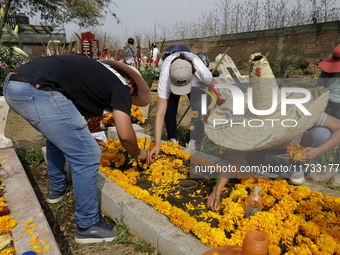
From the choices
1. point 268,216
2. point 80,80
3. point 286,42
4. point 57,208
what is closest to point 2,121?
point 57,208

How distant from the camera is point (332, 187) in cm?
253

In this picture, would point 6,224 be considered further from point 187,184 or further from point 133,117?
point 133,117

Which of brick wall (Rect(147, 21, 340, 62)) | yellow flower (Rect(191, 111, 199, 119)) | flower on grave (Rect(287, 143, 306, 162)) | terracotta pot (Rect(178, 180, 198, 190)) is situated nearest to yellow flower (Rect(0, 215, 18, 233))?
terracotta pot (Rect(178, 180, 198, 190))

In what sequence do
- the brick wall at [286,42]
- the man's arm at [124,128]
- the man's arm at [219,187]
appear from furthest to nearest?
the brick wall at [286,42], the man's arm at [219,187], the man's arm at [124,128]

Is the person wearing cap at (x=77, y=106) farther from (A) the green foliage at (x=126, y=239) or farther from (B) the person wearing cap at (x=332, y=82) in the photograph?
(B) the person wearing cap at (x=332, y=82)

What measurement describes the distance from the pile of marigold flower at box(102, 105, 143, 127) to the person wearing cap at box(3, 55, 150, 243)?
315 cm

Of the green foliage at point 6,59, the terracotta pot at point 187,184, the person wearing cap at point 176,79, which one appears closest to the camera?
the terracotta pot at point 187,184

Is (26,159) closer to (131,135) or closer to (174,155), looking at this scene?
(174,155)

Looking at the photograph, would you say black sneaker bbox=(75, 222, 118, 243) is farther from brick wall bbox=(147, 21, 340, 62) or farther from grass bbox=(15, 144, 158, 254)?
brick wall bbox=(147, 21, 340, 62)

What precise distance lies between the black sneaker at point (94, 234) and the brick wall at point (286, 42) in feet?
32.5

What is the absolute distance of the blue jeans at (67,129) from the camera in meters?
1.59

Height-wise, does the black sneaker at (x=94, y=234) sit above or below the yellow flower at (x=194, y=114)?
below

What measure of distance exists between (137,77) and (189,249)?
4.65 ft

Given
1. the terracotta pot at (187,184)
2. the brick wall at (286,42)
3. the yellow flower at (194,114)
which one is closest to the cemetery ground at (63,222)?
the terracotta pot at (187,184)
